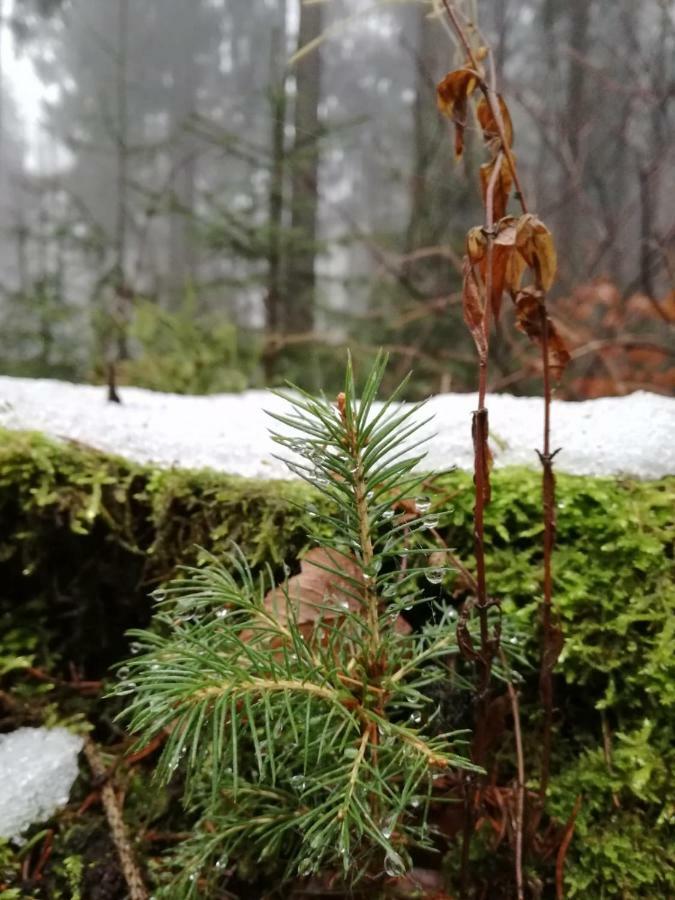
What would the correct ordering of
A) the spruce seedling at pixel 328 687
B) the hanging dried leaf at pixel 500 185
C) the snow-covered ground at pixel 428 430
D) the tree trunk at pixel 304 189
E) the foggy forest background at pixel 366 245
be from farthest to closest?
the tree trunk at pixel 304 189
the foggy forest background at pixel 366 245
the snow-covered ground at pixel 428 430
the hanging dried leaf at pixel 500 185
the spruce seedling at pixel 328 687

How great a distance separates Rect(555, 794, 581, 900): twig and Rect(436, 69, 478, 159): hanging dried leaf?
110 cm

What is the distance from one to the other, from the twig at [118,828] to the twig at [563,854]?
67 centimetres

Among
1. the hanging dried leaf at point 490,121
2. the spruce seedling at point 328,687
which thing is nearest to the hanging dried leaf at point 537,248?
the hanging dried leaf at point 490,121

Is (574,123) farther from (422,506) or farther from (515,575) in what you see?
(422,506)

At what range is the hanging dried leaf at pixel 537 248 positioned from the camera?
89cm

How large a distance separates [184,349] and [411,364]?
6.90 ft

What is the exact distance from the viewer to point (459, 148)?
99 centimetres

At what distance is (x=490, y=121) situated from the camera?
1015 mm

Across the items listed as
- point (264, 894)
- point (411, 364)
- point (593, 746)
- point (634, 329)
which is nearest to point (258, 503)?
point (264, 894)

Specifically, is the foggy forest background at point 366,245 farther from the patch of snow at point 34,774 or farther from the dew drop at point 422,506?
the patch of snow at point 34,774

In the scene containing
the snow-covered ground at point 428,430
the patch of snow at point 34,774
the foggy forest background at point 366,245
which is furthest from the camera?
the foggy forest background at point 366,245

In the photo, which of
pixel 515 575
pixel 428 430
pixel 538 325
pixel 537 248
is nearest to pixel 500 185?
pixel 537 248

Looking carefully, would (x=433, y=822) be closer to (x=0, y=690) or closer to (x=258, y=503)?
(x=258, y=503)

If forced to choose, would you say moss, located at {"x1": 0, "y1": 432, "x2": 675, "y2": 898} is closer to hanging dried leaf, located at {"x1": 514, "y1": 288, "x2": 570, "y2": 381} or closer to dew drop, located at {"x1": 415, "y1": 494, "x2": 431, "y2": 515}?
dew drop, located at {"x1": 415, "y1": 494, "x2": 431, "y2": 515}
